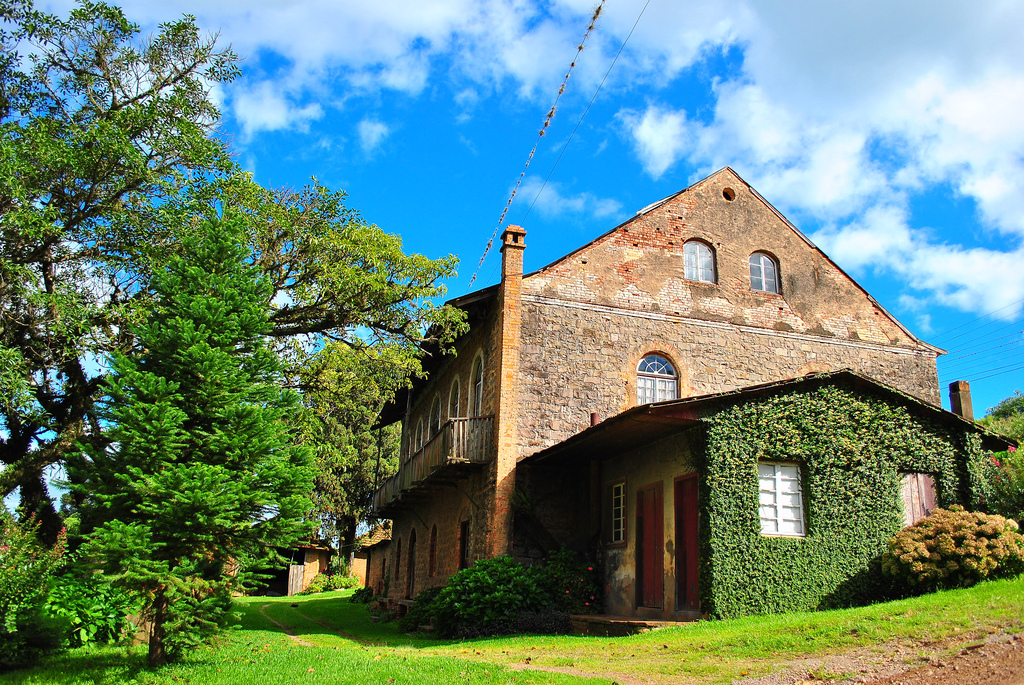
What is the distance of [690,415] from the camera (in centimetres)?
1151

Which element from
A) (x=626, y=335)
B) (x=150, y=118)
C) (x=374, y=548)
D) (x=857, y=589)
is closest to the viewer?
(x=857, y=589)

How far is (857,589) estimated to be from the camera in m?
11.4

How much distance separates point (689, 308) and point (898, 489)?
6271 millimetres

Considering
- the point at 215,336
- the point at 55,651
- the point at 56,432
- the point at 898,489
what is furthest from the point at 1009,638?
the point at 56,432

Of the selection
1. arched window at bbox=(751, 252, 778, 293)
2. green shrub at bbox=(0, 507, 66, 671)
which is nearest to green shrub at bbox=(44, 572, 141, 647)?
green shrub at bbox=(0, 507, 66, 671)

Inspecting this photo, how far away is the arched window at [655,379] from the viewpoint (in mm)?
16312

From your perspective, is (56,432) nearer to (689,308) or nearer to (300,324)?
(300,324)

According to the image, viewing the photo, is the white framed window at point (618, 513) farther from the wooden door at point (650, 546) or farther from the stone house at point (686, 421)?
the wooden door at point (650, 546)

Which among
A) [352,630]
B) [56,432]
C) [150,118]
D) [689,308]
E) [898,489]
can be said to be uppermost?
[150,118]

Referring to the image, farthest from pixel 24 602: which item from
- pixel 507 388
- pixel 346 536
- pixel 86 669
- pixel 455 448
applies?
pixel 346 536

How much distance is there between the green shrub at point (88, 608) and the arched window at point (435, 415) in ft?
38.1

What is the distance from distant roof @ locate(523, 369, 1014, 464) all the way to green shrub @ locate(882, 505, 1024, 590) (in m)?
1.96

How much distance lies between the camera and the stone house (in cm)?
1152

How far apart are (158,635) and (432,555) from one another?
11.3 m
